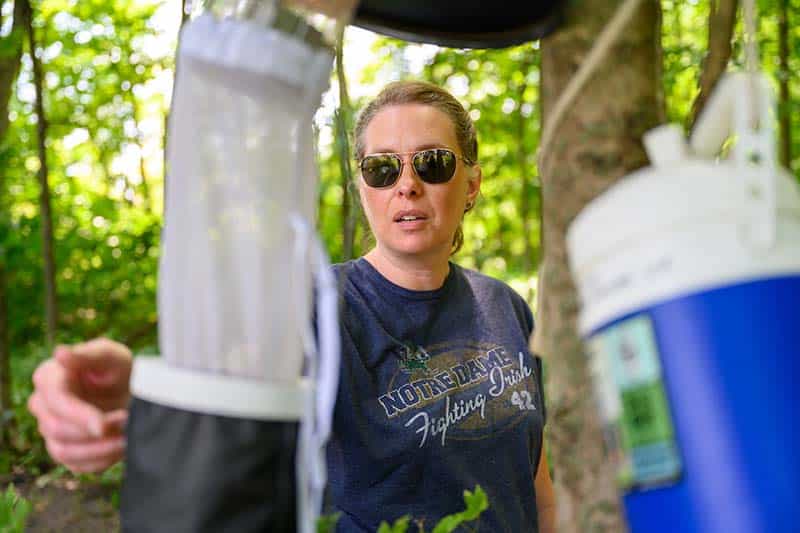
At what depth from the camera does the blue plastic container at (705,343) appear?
2.67 ft

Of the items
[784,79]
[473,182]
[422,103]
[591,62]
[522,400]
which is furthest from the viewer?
[784,79]

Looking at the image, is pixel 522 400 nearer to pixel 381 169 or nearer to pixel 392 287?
pixel 392 287

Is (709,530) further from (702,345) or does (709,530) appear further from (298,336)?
(298,336)

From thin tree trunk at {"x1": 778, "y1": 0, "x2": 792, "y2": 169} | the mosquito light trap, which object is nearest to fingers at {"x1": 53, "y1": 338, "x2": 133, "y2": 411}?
the mosquito light trap

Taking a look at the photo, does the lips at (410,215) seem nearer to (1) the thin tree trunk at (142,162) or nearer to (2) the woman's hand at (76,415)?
(2) the woman's hand at (76,415)

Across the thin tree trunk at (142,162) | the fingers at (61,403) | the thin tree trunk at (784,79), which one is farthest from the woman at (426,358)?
the thin tree trunk at (142,162)

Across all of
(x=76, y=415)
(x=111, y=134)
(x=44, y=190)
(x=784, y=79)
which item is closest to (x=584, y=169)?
(x=76, y=415)

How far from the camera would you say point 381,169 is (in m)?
2.47

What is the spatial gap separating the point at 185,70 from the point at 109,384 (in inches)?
19.6

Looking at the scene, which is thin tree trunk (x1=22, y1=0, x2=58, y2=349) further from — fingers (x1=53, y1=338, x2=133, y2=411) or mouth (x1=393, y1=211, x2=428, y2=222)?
fingers (x1=53, y1=338, x2=133, y2=411)

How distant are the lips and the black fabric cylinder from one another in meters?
1.51

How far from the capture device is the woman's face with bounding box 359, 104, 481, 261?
8.03ft

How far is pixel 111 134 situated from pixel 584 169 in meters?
9.37

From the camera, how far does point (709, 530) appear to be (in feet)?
2.71
